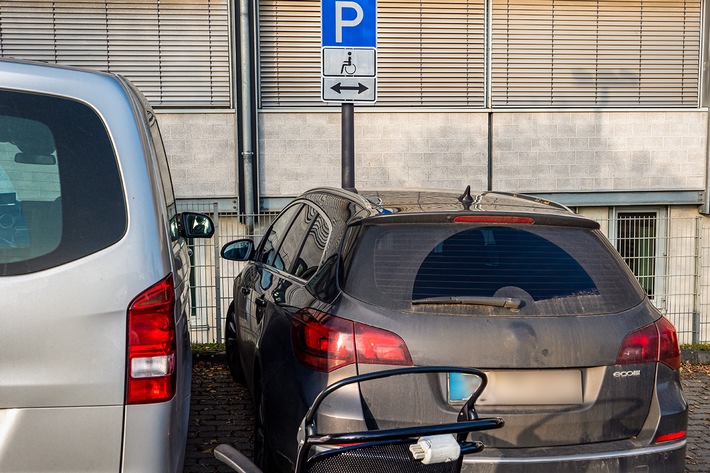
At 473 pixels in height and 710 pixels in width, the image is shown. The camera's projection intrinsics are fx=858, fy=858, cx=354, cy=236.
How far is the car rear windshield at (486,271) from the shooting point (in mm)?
3584

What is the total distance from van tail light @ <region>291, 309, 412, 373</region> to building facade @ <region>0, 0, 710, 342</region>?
7.83 m

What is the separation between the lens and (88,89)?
2.96 m

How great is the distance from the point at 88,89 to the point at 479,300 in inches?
68.4

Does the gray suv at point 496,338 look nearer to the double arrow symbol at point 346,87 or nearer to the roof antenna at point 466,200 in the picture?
the roof antenna at point 466,200

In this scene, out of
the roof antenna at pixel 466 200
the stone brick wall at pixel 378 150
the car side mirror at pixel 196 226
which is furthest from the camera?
the stone brick wall at pixel 378 150

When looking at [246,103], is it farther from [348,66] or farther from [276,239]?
[276,239]

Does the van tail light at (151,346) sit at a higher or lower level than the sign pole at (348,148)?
lower

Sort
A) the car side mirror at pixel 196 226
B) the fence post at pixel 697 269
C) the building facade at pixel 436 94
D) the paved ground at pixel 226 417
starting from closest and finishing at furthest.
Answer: the car side mirror at pixel 196 226
the paved ground at pixel 226 417
the fence post at pixel 697 269
the building facade at pixel 436 94

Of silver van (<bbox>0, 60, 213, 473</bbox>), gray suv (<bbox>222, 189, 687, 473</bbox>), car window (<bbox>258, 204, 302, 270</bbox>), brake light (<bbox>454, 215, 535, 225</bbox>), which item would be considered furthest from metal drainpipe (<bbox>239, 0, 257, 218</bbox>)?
silver van (<bbox>0, 60, 213, 473</bbox>)

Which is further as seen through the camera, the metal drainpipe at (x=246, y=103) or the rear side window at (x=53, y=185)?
the metal drainpipe at (x=246, y=103)

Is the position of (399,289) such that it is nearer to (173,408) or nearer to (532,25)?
(173,408)

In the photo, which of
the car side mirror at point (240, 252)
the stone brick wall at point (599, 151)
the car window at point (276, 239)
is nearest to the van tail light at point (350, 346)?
the car window at point (276, 239)

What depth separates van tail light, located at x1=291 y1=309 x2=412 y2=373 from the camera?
11.3 feet

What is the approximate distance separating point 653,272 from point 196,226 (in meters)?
6.51
